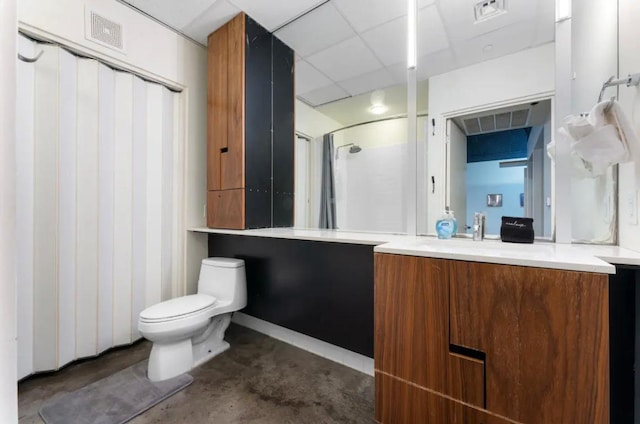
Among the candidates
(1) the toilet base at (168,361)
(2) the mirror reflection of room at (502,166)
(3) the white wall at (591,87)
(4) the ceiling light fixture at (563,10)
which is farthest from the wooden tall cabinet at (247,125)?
(3) the white wall at (591,87)

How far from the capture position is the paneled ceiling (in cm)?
149

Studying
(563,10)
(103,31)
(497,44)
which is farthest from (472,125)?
(103,31)

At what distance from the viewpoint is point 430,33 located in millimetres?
1723

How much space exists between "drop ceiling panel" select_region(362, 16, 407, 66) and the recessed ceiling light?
0.31 m

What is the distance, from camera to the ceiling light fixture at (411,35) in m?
1.68

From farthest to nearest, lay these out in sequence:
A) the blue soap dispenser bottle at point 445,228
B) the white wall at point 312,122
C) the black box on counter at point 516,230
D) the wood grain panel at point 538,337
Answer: the white wall at point 312,122, the blue soap dispenser bottle at point 445,228, the black box on counter at point 516,230, the wood grain panel at point 538,337

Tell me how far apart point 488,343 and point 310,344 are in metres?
1.27

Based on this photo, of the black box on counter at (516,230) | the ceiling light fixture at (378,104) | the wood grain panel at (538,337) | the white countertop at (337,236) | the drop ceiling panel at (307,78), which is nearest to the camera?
the wood grain panel at (538,337)

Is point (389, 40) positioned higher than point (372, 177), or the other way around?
point (389, 40)

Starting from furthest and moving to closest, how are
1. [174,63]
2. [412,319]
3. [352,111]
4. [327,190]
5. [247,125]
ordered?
[327,190], [352,111], [174,63], [247,125], [412,319]

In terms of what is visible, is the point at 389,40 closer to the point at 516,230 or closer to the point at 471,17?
the point at 471,17

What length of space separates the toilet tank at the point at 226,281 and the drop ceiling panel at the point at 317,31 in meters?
1.80

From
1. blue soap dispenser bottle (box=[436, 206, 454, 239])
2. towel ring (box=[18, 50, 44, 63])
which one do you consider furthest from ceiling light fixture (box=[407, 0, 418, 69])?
towel ring (box=[18, 50, 44, 63])

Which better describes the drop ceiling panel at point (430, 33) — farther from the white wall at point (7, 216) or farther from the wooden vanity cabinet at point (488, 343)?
the white wall at point (7, 216)
